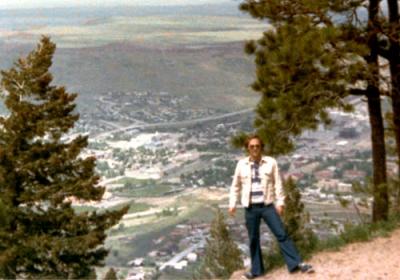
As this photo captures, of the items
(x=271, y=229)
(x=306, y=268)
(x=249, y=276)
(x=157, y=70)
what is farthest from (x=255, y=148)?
(x=157, y=70)

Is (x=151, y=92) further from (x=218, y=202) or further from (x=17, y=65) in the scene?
(x=17, y=65)

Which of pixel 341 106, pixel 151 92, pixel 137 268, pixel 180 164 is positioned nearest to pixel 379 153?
pixel 341 106

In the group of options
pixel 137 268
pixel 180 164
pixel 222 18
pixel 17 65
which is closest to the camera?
pixel 17 65

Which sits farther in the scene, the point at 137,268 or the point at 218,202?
the point at 218,202

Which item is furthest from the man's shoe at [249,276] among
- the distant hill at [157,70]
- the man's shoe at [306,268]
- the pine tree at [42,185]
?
the distant hill at [157,70]

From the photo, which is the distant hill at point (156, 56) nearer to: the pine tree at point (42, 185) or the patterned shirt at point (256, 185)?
the pine tree at point (42, 185)

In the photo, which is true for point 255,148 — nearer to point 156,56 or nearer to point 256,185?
point 256,185

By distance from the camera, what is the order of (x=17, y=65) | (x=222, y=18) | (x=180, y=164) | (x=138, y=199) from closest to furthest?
(x=17, y=65), (x=138, y=199), (x=180, y=164), (x=222, y=18)

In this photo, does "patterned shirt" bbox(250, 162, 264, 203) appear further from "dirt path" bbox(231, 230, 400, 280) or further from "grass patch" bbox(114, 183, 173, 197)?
"grass patch" bbox(114, 183, 173, 197)
